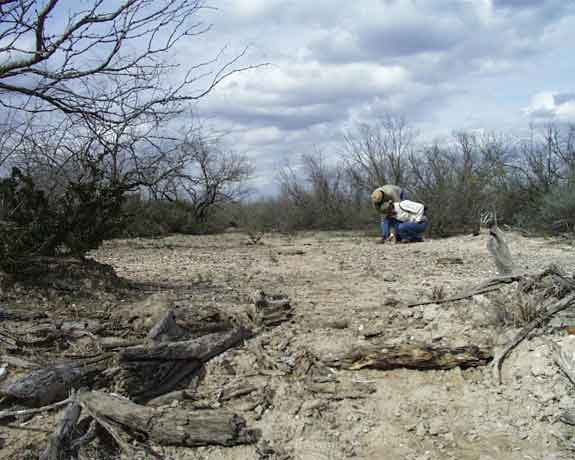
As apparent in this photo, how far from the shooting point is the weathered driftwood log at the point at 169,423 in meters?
3.34

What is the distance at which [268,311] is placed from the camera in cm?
500

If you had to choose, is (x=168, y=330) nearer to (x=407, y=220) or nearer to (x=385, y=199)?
(x=407, y=220)

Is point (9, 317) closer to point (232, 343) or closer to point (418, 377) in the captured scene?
point (232, 343)

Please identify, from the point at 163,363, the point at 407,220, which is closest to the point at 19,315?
the point at 163,363

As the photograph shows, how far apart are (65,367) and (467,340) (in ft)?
9.61

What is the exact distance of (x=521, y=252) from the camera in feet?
30.8

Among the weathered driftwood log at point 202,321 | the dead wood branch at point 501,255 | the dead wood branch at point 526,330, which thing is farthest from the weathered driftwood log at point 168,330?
the dead wood branch at point 501,255

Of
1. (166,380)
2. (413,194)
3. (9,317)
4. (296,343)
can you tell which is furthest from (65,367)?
(413,194)

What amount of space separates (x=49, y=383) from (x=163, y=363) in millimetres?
813

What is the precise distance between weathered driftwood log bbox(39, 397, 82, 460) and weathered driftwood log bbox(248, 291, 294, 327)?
Result: 1902mm

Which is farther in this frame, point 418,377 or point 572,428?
point 418,377

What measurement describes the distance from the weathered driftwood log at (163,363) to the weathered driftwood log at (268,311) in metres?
0.52

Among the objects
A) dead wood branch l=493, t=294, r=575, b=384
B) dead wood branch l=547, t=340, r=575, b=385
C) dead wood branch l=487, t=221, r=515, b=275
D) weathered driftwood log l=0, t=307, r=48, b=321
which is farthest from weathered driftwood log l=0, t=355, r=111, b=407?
dead wood branch l=487, t=221, r=515, b=275

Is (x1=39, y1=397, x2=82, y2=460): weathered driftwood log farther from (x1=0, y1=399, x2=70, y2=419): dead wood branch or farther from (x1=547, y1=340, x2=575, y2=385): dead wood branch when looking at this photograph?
(x1=547, y1=340, x2=575, y2=385): dead wood branch
